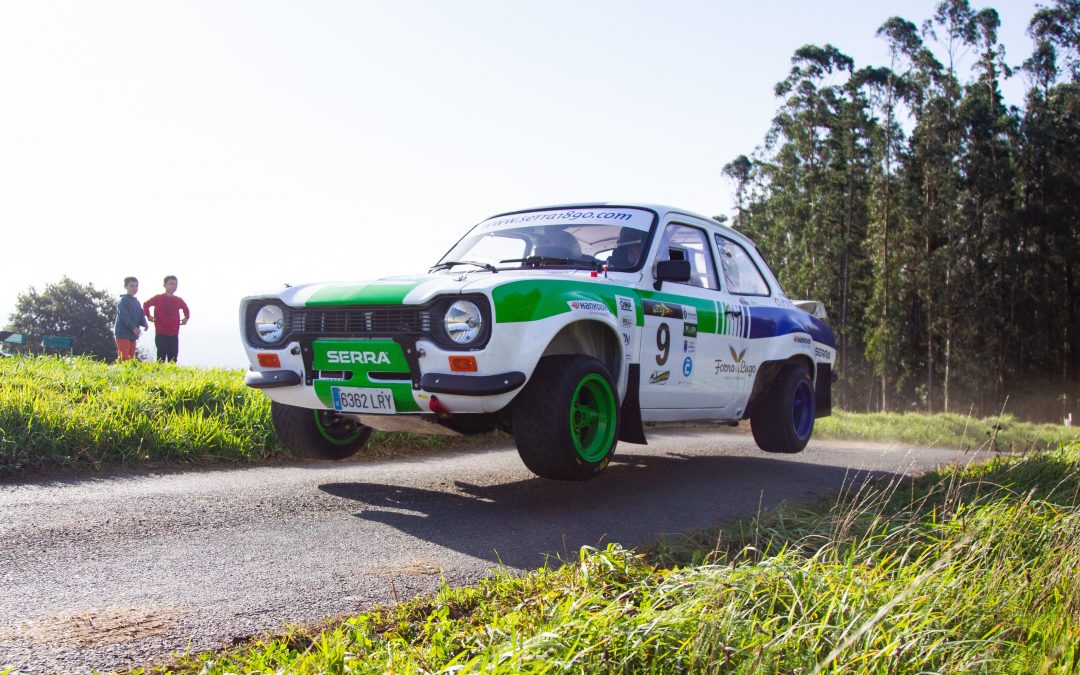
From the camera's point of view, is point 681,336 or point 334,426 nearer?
point 334,426

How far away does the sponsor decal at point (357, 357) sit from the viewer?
4816 mm

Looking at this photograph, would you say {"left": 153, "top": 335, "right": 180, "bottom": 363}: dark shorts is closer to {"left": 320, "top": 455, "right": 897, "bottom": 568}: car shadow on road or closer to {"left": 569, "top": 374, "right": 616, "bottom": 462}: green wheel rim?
{"left": 320, "top": 455, "right": 897, "bottom": 568}: car shadow on road

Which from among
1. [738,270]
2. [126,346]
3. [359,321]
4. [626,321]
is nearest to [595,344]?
[626,321]

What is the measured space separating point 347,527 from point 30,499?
1790 millimetres

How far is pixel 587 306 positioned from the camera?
5020 mm

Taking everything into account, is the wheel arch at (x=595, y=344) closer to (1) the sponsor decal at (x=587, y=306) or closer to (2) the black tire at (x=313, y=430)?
(1) the sponsor decal at (x=587, y=306)

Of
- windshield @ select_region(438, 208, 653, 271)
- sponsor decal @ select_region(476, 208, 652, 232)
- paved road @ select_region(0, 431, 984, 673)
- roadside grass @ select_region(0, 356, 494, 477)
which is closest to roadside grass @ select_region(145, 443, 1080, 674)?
paved road @ select_region(0, 431, 984, 673)

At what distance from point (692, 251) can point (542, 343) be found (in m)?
2.28

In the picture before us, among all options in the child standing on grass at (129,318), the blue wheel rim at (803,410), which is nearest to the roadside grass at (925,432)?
the blue wheel rim at (803,410)

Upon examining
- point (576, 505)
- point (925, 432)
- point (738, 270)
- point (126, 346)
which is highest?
point (738, 270)

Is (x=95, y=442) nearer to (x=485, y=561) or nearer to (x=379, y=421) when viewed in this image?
(x=379, y=421)

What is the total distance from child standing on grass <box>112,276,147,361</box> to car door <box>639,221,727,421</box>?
970 centimetres

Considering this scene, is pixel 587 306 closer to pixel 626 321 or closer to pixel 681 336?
pixel 626 321

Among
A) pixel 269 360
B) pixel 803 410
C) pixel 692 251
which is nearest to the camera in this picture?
pixel 269 360
